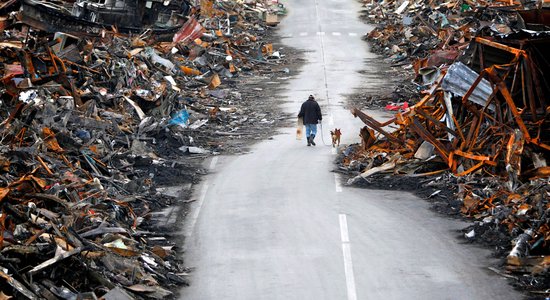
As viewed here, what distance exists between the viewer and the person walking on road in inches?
947

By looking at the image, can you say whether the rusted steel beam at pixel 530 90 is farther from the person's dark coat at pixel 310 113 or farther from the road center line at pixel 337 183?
the person's dark coat at pixel 310 113

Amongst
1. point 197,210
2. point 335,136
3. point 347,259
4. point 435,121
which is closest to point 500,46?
point 435,121

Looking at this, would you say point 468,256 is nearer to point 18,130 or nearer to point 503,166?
point 503,166

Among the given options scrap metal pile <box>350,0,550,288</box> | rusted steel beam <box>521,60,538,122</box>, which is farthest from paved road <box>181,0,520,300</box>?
rusted steel beam <box>521,60,538,122</box>

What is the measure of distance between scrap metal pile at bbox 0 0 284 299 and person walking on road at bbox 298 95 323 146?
2403 millimetres

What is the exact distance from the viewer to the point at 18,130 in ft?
56.6

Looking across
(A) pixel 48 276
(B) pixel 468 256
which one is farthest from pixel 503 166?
(A) pixel 48 276

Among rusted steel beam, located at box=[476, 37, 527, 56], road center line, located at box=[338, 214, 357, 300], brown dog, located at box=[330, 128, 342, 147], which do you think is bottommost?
brown dog, located at box=[330, 128, 342, 147]

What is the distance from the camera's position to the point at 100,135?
20594 millimetres

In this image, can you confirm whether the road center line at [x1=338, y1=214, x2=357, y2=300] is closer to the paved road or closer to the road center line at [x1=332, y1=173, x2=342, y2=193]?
the paved road

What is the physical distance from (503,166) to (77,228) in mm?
8830

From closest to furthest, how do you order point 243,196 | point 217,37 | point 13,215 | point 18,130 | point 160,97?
point 13,215, point 18,130, point 243,196, point 160,97, point 217,37

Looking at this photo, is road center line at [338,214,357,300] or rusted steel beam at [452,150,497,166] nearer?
road center line at [338,214,357,300]

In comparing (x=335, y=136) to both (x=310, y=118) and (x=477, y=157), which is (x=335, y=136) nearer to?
(x=310, y=118)
